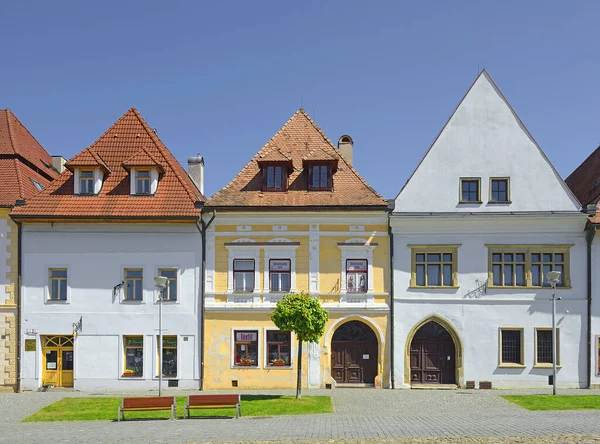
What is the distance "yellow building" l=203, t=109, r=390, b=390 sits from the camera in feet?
94.0

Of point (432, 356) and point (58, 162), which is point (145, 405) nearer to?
point (432, 356)

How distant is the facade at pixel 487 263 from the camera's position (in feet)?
93.2

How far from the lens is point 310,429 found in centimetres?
1864

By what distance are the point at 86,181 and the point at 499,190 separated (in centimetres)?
1813

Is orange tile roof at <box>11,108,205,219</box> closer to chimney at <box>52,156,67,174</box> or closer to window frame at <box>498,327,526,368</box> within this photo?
chimney at <box>52,156,67,174</box>

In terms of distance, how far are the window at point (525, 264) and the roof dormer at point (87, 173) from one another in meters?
17.3

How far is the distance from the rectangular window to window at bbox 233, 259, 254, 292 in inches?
279

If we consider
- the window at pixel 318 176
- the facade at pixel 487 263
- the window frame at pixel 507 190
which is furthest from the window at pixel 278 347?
the window frame at pixel 507 190

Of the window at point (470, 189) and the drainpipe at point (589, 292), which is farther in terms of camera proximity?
the window at point (470, 189)

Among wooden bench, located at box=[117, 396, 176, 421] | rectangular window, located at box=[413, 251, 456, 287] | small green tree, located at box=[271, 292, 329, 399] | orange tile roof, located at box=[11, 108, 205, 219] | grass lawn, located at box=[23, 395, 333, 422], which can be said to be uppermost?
orange tile roof, located at box=[11, 108, 205, 219]

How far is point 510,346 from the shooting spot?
2864 cm

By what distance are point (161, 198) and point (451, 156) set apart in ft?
42.1

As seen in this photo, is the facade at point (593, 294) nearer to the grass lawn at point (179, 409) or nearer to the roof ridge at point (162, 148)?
the grass lawn at point (179, 409)

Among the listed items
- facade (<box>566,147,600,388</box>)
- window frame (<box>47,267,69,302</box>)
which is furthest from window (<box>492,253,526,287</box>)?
window frame (<box>47,267,69,302</box>)
